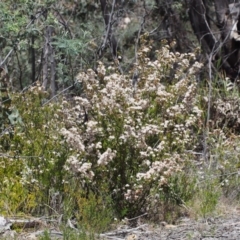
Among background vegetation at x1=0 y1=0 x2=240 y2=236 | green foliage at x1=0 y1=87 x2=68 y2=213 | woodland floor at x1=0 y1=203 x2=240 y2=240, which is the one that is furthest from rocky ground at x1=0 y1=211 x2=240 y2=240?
green foliage at x1=0 y1=87 x2=68 y2=213

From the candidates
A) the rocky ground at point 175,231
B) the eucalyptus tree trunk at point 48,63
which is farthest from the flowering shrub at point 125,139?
the eucalyptus tree trunk at point 48,63

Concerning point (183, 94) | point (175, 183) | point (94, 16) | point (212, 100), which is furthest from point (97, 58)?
point (94, 16)

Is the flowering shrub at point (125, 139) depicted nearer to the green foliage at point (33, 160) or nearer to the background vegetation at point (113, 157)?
the background vegetation at point (113, 157)

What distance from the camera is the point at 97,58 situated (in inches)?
336

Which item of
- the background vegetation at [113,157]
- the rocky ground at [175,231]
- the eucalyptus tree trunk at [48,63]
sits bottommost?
the rocky ground at [175,231]

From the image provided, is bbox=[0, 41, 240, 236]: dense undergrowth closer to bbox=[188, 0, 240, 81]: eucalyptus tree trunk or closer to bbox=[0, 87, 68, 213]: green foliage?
bbox=[0, 87, 68, 213]: green foliage

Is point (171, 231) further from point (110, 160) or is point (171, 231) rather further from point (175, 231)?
point (110, 160)

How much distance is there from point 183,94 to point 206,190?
3.22ft

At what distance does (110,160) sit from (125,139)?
0.81ft

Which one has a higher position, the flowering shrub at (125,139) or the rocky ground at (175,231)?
the flowering shrub at (125,139)

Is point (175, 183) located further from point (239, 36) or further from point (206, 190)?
point (239, 36)

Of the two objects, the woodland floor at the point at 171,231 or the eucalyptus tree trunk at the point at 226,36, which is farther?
the eucalyptus tree trunk at the point at 226,36

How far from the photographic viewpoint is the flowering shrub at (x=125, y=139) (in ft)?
17.0

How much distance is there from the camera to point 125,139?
5258 millimetres
